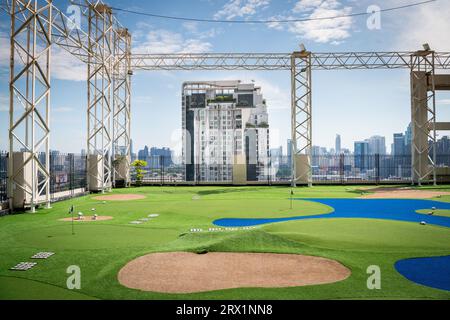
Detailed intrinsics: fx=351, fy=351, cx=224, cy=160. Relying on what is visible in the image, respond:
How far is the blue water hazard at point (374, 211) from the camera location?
14.3 meters

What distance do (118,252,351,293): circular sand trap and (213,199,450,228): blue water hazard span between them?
503 centimetres

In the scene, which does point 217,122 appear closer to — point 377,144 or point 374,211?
point 377,144

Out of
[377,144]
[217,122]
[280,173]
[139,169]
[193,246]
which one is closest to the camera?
[193,246]

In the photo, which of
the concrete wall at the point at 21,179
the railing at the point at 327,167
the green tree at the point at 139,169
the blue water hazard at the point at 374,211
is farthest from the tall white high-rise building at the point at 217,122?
the concrete wall at the point at 21,179

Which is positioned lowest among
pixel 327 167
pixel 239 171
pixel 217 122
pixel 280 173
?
pixel 280 173

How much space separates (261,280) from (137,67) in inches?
1108

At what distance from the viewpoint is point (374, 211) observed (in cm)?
1692

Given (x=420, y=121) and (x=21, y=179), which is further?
(x=420, y=121)

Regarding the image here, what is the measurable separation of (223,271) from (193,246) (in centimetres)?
230

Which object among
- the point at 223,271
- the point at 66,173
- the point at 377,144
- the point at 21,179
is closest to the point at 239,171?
the point at 66,173

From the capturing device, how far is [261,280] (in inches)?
276

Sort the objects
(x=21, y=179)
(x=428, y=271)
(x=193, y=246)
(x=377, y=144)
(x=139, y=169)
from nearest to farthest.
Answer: (x=428, y=271)
(x=193, y=246)
(x=21, y=179)
(x=139, y=169)
(x=377, y=144)

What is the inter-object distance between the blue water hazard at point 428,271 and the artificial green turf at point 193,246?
264mm

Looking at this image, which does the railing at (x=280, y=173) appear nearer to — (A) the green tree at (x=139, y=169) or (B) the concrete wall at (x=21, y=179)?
(A) the green tree at (x=139, y=169)
